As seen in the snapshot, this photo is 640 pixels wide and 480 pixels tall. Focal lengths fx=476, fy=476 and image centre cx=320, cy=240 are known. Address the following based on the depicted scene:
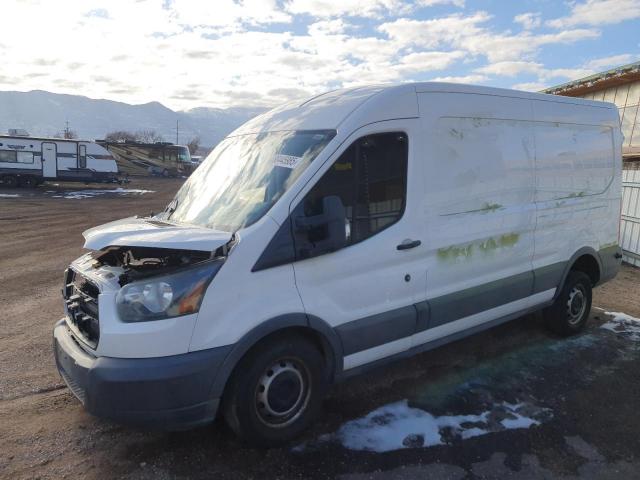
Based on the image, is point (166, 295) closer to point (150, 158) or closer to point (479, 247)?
point (479, 247)

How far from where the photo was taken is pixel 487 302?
4.33 m

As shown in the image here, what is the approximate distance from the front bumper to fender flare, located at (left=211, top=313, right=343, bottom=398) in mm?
42

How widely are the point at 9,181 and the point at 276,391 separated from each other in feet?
99.7

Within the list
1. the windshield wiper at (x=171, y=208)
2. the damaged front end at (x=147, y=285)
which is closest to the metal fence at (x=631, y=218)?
the windshield wiper at (x=171, y=208)

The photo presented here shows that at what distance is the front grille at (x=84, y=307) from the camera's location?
3.11 meters

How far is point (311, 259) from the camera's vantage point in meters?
3.14

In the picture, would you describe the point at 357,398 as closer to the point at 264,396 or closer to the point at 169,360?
the point at 264,396

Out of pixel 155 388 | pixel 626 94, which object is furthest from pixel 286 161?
pixel 626 94

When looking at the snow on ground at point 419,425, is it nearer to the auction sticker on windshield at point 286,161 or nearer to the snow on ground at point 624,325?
the auction sticker on windshield at point 286,161

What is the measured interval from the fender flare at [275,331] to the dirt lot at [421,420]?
56cm

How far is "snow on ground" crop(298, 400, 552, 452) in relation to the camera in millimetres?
3330

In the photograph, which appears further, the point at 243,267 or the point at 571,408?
the point at 571,408

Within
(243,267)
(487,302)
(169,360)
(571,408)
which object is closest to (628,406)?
(571,408)

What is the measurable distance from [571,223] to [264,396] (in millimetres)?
3878
